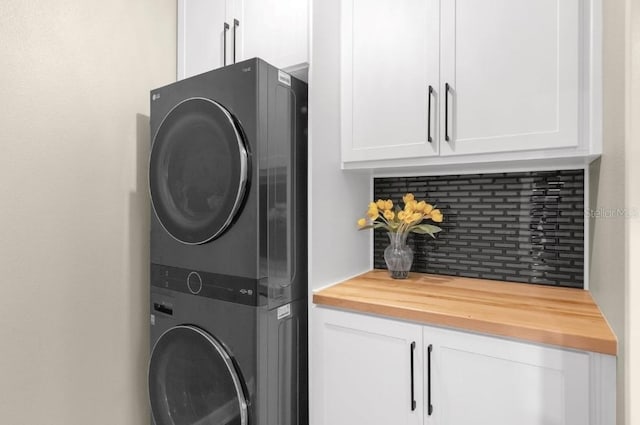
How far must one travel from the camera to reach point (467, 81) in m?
1.30

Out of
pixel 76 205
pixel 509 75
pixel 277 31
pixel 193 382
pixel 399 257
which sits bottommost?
pixel 193 382

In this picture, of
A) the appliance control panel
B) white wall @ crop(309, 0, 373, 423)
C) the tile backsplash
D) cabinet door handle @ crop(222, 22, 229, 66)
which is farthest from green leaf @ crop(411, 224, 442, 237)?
cabinet door handle @ crop(222, 22, 229, 66)

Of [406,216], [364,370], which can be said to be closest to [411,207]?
[406,216]

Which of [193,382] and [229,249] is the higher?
[229,249]

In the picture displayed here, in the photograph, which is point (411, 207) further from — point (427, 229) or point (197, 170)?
point (197, 170)

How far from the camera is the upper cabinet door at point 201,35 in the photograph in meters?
1.62

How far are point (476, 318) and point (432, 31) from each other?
1.03 metres

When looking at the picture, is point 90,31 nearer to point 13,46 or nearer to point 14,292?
point 13,46

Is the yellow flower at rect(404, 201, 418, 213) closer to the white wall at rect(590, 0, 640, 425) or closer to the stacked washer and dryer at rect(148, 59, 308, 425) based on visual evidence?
the stacked washer and dryer at rect(148, 59, 308, 425)

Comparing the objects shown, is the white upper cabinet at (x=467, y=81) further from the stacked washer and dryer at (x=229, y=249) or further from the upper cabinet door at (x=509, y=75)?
the stacked washer and dryer at (x=229, y=249)

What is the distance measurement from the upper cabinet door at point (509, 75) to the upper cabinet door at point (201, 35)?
94 cm

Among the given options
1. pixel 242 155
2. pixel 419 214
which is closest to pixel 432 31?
pixel 419 214

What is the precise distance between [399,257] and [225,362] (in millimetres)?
844

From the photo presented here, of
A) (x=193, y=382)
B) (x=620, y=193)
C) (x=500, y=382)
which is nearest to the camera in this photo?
(x=620, y=193)
